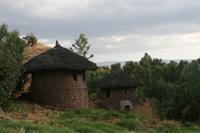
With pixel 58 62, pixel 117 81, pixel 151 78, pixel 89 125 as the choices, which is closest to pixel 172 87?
pixel 151 78

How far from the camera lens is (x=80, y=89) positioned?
2986 centimetres

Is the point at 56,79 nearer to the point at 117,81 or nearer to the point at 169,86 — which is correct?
the point at 117,81

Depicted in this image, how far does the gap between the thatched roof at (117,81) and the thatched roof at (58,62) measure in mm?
9237

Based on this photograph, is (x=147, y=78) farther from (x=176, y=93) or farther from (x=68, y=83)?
(x=68, y=83)

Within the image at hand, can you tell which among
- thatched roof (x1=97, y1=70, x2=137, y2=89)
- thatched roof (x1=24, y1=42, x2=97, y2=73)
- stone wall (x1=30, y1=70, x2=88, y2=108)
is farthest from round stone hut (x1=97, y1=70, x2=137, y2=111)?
stone wall (x1=30, y1=70, x2=88, y2=108)

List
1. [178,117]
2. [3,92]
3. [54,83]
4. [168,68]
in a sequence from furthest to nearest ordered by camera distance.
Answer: [168,68], [178,117], [54,83], [3,92]

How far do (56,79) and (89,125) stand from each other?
11.8 meters

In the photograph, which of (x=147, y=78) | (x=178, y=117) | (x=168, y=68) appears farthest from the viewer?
(x=168, y=68)

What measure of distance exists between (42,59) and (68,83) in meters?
2.13

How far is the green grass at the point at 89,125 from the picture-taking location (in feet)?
43.1

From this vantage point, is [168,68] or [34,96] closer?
[34,96]

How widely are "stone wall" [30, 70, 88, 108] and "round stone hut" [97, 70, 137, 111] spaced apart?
10.3m

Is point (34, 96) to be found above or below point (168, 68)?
below

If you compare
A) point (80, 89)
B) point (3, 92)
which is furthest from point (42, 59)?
point (3, 92)
